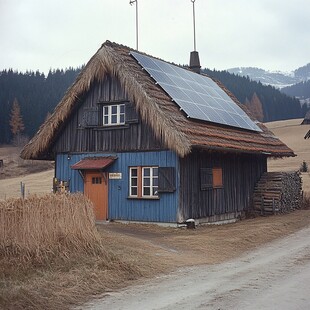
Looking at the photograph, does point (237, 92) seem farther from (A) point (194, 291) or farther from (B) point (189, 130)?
(A) point (194, 291)

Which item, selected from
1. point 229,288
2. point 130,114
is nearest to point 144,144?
point 130,114

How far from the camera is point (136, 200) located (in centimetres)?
1839

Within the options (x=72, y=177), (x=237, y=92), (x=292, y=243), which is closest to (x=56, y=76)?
(x=237, y=92)

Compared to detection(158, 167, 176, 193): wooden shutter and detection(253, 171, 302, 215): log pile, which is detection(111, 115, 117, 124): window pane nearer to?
detection(158, 167, 176, 193): wooden shutter

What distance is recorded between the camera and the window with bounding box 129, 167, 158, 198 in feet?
59.4

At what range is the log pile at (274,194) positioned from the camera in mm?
22391

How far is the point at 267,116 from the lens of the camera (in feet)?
422

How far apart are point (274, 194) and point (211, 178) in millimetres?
5058

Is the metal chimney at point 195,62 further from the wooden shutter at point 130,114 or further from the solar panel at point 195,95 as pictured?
the wooden shutter at point 130,114

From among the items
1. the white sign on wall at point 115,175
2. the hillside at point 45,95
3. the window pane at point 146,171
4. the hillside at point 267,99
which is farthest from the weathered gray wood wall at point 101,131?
the hillside at point 267,99

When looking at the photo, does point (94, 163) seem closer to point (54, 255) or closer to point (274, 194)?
point (274, 194)

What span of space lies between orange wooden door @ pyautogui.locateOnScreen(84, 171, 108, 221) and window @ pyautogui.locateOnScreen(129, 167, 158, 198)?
49.0 inches

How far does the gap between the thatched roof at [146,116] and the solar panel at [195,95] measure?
29cm

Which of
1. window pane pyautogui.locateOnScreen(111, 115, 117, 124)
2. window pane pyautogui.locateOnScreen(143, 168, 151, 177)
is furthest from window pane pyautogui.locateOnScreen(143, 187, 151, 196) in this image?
window pane pyautogui.locateOnScreen(111, 115, 117, 124)
